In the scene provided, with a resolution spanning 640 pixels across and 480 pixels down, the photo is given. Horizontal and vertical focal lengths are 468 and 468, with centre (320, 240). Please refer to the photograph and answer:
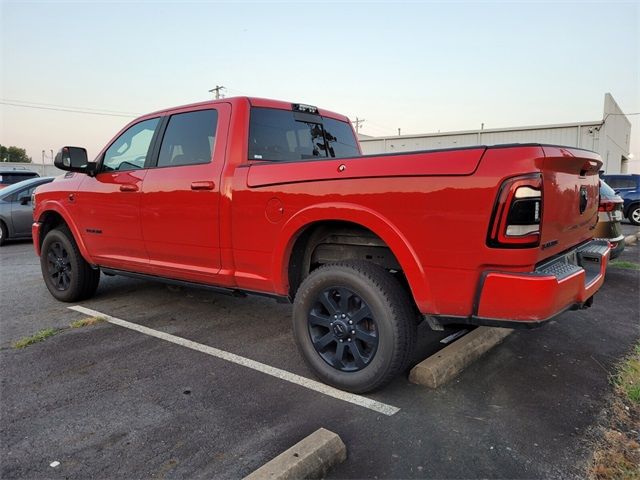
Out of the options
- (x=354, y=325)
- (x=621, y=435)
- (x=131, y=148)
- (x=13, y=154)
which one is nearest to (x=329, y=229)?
(x=354, y=325)

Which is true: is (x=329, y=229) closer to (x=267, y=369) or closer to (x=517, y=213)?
(x=267, y=369)

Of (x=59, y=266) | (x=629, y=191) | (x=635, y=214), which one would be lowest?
(x=635, y=214)

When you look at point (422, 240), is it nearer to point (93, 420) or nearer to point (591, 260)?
point (591, 260)

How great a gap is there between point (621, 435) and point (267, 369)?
2.26 m

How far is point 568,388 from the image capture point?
3.20 m

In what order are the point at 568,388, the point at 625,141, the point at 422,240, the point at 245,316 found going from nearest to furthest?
the point at 422,240 → the point at 568,388 → the point at 245,316 → the point at 625,141

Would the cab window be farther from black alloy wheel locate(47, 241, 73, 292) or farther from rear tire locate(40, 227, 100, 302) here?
black alloy wheel locate(47, 241, 73, 292)

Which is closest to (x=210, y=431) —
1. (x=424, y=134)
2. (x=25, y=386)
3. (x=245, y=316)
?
(x=25, y=386)

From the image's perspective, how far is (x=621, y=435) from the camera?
259 cm

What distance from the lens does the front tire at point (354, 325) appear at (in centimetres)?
282

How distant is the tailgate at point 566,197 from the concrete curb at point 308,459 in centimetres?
148

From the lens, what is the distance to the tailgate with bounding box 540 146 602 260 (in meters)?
2.48

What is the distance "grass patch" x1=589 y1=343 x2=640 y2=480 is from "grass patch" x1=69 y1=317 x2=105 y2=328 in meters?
4.23

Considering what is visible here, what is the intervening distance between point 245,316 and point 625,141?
38894 millimetres
